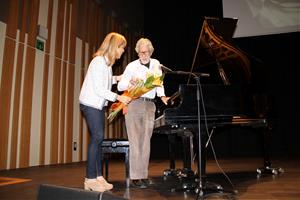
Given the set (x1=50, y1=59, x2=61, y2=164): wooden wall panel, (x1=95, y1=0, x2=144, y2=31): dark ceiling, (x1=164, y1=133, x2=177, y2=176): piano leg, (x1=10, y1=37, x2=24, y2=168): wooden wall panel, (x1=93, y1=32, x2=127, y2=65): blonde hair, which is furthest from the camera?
(x1=95, y1=0, x2=144, y2=31): dark ceiling

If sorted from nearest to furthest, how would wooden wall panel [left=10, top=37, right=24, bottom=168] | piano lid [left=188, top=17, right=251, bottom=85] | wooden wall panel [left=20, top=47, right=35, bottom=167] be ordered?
piano lid [left=188, top=17, right=251, bottom=85] → wooden wall panel [left=10, top=37, right=24, bottom=168] → wooden wall panel [left=20, top=47, right=35, bottom=167]

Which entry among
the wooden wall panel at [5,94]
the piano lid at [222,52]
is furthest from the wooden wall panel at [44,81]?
the piano lid at [222,52]

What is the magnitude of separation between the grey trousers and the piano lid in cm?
100

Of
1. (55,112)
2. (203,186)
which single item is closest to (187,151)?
(203,186)

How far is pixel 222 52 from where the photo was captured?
3.39 m

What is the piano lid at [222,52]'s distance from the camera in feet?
10.7

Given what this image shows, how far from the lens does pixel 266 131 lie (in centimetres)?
391

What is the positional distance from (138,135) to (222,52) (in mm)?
1365

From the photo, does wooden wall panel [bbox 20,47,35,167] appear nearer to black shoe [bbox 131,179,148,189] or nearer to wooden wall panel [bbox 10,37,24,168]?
wooden wall panel [bbox 10,37,24,168]

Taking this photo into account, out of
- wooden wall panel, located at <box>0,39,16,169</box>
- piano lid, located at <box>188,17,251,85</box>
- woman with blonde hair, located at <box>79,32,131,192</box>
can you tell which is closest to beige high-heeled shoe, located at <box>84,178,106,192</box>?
woman with blonde hair, located at <box>79,32,131,192</box>

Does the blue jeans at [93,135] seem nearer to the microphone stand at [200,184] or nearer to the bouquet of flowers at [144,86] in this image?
the bouquet of flowers at [144,86]

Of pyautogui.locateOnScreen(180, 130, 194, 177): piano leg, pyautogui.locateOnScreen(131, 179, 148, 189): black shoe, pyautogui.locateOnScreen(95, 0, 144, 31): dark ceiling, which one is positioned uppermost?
pyautogui.locateOnScreen(95, 0, 144, 31): dark ceiling

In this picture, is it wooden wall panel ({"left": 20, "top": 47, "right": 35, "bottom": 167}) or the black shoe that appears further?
wooden wall panel ({"left": 20, "top": 47, "right": 35, "bottom": 167})

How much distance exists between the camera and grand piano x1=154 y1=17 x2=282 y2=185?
8.63ft
